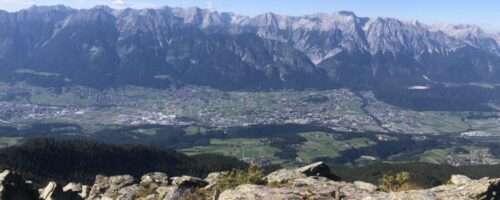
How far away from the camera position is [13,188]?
156 feet

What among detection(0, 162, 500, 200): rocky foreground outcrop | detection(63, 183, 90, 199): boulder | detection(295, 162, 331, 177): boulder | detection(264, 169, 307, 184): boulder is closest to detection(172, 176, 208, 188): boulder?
detection(0, 162, 500, 200): rocky foreground outcrop

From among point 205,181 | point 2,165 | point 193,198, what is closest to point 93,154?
point 2,165

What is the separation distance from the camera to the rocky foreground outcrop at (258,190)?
124ft

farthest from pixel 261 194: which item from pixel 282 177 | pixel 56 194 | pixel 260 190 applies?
pixel 56 194

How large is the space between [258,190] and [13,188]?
2253cm

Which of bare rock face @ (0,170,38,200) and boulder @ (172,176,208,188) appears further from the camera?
boulder @ (172,176,208,188)

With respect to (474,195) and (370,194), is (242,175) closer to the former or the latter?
(370,194)

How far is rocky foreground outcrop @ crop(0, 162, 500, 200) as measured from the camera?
3794 centimetres

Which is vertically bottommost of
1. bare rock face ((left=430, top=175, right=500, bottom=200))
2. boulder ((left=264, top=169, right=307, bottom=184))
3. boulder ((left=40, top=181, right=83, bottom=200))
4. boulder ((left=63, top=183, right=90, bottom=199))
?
boulder ((left=63, top=183, right=90, bottom=199))

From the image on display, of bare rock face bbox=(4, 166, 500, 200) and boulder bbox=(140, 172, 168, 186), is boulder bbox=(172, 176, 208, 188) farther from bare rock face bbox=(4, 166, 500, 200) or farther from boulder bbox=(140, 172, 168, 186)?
boulder bbox=(140, 172, 168, 186)

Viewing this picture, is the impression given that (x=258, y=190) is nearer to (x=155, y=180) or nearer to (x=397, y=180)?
(x=397, y=180)

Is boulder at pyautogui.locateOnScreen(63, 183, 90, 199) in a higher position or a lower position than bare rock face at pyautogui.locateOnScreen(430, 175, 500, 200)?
lower

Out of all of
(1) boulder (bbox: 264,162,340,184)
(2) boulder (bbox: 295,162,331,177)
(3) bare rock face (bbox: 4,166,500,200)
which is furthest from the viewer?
(2) boulder (bbox: 295,162,331,177)

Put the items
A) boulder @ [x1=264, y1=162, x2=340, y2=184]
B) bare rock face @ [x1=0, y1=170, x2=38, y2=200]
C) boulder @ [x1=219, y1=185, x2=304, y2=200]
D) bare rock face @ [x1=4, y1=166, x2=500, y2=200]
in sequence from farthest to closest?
boulder @ [x1=264, y1=162, x2=340, y2=184] → bare rock face @ [x1=0, y1=170, x2=38, y2=200] → bare rock face @ [x1=4, y1=166, x2=500, y2=200] → boulder @ [x1=219, y1=185, x2=304, y2=200]
